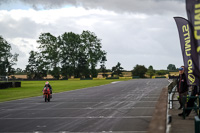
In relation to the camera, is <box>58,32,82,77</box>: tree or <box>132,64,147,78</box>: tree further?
<box>132,64,147,78</box>: tree

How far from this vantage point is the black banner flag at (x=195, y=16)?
7.79m

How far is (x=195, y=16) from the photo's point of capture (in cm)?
785

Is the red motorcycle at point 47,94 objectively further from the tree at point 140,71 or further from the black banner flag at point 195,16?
the tree at point 140,71

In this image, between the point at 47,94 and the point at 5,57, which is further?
the point at 5,57

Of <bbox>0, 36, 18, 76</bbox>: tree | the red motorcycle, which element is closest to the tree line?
<bbox>0, 36, 18, 76</bbox>: tree

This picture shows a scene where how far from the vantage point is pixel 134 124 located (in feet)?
38.6

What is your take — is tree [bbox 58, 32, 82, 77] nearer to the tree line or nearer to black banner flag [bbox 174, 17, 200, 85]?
the tree line

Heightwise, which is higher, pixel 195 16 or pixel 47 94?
pixel 195 16

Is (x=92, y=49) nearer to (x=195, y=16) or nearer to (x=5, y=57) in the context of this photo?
(x=5, y=57)

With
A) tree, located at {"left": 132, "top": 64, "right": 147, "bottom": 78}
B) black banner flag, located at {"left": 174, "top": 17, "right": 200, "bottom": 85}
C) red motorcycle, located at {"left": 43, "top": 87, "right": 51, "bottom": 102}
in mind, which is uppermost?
tree, located at {"left": 132, "top": 64, "right": 147, "bottom": 78}

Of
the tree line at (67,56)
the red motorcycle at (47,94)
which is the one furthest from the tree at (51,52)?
the red motorcycle at (47,94)

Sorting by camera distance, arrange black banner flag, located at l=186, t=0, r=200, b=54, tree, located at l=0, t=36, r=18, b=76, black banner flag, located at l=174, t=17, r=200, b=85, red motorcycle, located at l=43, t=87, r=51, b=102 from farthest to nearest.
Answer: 1. tree, located at l=0, t=36, r=18, b=76
2. red motorcycle, located at l=43, t=87, r=51, b=102
3. black banner flag, located at l=174, t=17, r=200, b=85
4. black banner flag, located at l=186, t=0, r=200, b=54

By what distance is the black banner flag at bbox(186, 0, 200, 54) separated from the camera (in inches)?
307

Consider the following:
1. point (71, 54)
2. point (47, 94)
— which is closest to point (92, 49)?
point (71, 54)
